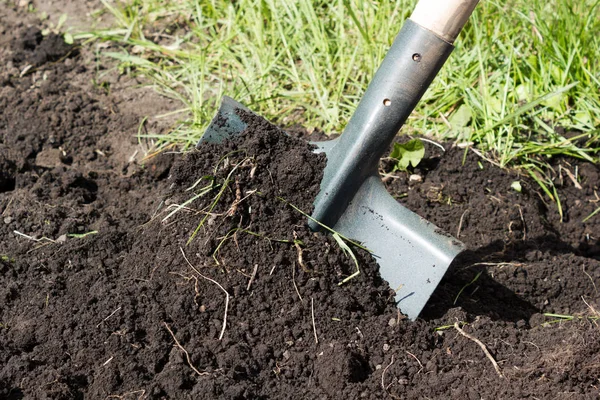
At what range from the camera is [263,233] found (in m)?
2.20

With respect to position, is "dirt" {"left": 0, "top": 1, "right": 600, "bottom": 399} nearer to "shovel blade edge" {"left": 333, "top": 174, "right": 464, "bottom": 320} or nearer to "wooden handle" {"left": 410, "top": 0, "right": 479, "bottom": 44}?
"shovel blade edge" {"left": 333, "top": 174, "right": 464, "bottom": 320}

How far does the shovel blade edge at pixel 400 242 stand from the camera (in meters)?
2.17

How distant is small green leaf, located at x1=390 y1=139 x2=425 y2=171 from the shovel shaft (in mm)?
524

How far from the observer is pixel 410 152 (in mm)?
2846

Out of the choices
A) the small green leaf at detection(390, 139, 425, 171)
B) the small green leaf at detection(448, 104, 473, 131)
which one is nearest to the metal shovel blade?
the small green leaf at detection(390, 139, 425, 171)

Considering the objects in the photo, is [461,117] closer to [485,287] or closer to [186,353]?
[485,287]

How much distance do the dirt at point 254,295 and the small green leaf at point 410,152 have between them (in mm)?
136

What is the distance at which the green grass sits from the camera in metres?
3.05

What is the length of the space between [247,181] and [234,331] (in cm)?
50

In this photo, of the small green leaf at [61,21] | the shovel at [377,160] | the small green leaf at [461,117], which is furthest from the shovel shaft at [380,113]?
the small green leaf at [61,21]

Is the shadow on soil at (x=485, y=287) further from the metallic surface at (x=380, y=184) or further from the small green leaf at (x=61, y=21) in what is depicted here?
the small green leaf at (x=61, y=21)

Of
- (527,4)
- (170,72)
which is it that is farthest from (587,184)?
(170,72)

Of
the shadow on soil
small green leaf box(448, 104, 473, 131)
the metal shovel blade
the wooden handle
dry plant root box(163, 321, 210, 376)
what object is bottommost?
dry plant root box(163, 321, 210, 376)

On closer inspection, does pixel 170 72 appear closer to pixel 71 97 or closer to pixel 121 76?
pixel 121 76
